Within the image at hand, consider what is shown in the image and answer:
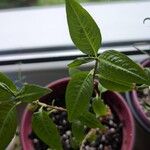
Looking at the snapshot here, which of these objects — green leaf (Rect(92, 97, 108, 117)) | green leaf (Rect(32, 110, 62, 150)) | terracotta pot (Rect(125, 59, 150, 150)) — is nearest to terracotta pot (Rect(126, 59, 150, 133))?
terracotta pot (Rect(125, 59, 150, 150))

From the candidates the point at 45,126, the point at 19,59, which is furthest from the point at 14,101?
the point at 19,59

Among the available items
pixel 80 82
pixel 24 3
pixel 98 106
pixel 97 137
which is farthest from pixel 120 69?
pixel 24 3

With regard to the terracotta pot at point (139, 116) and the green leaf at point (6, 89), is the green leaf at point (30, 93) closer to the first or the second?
the green leaf at point (6, 89)

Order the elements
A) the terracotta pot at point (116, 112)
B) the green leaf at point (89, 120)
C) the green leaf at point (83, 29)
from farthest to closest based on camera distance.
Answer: the terracotta pot at point (116, 112), the green leaf at point (89, 120), the green leaf at point (83, 29)

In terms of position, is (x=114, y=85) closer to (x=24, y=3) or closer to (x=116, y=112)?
(x=116, y=112)

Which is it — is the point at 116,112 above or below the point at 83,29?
below

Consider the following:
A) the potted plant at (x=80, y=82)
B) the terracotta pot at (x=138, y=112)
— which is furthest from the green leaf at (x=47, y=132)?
the terracotta pot at (x=138, y=112)
